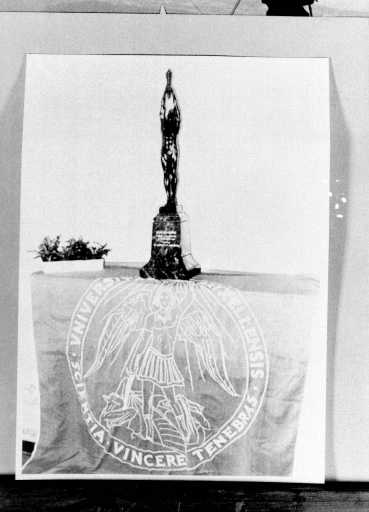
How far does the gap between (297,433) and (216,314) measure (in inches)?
10.3

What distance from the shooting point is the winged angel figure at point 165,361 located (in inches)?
35.5

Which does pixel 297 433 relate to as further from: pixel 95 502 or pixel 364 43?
pixel 364 43

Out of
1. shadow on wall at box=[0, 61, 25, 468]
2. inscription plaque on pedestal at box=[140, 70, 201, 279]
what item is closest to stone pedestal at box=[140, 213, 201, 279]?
inscription plaque on pedestal at box=[140, 70, 201, 279]

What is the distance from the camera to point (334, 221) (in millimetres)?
915

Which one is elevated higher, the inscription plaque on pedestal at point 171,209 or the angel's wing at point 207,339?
the inscription plaque on pedestal at point 171,209

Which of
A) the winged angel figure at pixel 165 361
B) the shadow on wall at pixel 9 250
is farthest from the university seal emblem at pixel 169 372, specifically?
the shadow on wall at pixel 9 250

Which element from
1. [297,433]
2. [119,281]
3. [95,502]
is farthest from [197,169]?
[95,502]

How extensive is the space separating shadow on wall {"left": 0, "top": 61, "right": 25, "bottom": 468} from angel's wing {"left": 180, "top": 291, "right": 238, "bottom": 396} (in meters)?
0.32

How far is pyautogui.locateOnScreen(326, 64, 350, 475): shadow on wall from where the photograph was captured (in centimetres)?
91

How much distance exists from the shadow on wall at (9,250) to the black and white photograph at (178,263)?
19 millimetres

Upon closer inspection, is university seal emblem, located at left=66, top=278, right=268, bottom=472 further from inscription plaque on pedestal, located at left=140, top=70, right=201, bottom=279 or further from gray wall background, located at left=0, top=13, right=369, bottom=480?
gray wall background, located at left=0, top=13, right=369, bottom=480

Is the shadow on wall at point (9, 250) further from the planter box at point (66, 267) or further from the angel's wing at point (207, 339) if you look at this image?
the angel's wing at point (207, 339)

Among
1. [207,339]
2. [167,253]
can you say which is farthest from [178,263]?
[207,339]

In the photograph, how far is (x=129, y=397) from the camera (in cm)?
91
